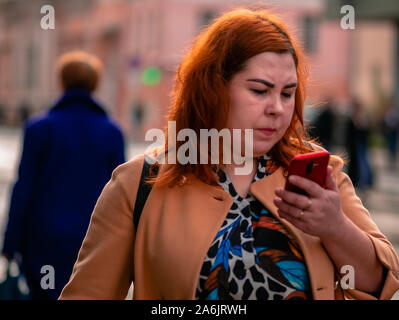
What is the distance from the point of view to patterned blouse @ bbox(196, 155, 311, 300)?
7.70 ft

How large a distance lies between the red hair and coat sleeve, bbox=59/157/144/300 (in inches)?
4.2

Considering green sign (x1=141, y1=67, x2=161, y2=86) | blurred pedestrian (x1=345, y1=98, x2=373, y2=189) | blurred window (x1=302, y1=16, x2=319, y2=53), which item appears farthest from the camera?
blurred window (x1=302, y1=16, x2=319, y2=53)

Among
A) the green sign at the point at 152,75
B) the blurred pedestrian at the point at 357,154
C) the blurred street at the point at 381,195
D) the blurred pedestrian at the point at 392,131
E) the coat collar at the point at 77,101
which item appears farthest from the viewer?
the green sign at the point at 152,75

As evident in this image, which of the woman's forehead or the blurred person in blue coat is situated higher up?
the woman's forehead

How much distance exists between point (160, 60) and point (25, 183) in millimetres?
36440

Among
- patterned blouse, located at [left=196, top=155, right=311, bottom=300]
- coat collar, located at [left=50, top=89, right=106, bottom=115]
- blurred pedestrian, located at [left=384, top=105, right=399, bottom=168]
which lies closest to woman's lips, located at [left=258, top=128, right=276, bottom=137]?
patterned blouse, located at [left=196, top=155, right=311, bottom=300]

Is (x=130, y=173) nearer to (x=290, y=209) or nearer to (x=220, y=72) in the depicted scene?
(x=220, y=72)

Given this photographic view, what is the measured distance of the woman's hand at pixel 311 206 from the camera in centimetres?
221

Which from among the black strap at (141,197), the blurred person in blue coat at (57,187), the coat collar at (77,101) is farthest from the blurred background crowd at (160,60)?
the black strap at (141,197)

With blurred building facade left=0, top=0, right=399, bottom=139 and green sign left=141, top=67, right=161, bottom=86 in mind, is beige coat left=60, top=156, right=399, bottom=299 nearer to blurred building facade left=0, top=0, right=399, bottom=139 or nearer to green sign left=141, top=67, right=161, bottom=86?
blurred building facade left=0, top=0, right=399, bottom=139

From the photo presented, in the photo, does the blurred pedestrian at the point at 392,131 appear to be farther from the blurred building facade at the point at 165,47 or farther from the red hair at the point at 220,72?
the red hair at the point at 220,72

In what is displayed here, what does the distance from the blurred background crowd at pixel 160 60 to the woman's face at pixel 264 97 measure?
38.7 feet

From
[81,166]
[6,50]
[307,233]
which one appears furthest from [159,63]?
[307,233]
